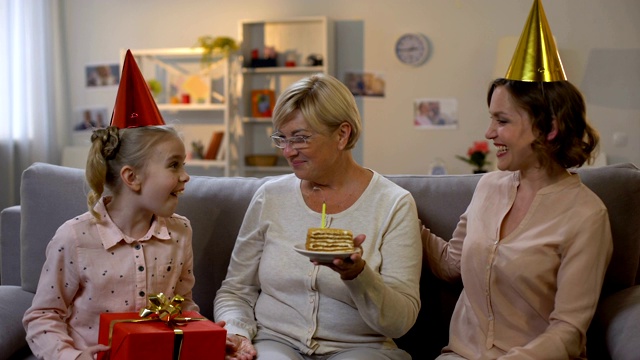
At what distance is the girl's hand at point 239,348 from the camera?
190 centimetres

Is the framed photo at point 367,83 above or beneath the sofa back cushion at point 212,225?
above

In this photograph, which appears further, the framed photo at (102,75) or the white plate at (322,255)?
the framed photo at (102,75)

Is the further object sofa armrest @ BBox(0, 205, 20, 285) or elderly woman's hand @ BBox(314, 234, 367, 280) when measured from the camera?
sofa armrest @ BBox(0, 205, 20, 285)

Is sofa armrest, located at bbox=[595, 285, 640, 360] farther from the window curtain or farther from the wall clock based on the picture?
the window curtain

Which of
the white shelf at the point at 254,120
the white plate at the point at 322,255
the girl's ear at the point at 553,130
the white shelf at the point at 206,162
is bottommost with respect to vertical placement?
the white shelf at the point at 206,162

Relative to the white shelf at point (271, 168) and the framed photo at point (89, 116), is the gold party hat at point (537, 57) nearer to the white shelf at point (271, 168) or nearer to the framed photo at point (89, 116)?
the white shelf at point (271, 168)

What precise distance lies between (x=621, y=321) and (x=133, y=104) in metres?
1.34

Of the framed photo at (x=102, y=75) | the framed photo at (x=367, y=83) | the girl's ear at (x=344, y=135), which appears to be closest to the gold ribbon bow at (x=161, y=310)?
the girl's ear at (x=344, y=135)

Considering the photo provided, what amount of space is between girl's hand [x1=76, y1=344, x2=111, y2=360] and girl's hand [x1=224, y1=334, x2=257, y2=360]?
293 mm

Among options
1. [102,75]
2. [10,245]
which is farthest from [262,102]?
[10,245]

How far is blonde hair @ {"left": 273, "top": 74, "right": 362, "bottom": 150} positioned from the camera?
6.67ft

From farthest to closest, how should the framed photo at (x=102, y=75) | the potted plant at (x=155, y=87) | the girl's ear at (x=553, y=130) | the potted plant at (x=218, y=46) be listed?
the framed photo at (x=102, y=75) < the potted plant at (x=155, y=87) < the potted plant at (x=218, y=46) < the girl's ear at (x=553, y=130)

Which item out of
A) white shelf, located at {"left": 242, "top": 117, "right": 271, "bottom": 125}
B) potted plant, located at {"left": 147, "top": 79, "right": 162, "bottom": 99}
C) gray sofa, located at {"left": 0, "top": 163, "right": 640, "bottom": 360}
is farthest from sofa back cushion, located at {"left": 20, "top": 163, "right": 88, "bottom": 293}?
potted plant, located at {"left": 147, "top": 79, "right": 162, "bottom": 99}

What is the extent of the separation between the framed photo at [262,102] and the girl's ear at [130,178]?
13.5 feet
